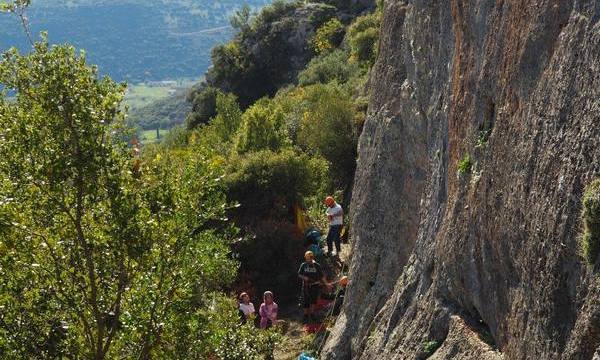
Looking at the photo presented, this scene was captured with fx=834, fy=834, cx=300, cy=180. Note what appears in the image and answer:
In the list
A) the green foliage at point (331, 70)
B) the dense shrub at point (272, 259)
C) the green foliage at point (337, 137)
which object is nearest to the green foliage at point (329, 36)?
the green foliage at point (331, 70)

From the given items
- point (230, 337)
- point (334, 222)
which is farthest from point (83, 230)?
point (334, 222)

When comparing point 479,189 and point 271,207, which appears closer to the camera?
point 479,189

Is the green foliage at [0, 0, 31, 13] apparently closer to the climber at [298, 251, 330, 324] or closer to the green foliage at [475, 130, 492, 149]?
the green foliage at [475, 130, 492, 149]

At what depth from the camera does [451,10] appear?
14422 millimetres

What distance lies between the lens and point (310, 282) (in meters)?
21.0

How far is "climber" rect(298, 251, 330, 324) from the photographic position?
20672 mm

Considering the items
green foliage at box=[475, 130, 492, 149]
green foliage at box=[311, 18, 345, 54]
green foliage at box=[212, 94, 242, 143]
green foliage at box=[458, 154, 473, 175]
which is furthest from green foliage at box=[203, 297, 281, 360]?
green foliage at box=[311, 18, 345, 54]

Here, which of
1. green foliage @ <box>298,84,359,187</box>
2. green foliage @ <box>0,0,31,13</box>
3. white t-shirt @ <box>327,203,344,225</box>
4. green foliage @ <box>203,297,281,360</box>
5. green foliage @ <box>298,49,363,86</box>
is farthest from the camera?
green foliage @ <box>298,49,363,86</box>

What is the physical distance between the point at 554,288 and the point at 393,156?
29.8ft

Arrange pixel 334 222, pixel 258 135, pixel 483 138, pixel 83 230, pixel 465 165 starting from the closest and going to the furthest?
pixel 483 138
pixel 465 165
pixel 83 230
pixel 334 222
pixel 258 135

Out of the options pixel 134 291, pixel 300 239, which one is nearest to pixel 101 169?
pixel 134 291

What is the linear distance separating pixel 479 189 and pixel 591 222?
3.66 m

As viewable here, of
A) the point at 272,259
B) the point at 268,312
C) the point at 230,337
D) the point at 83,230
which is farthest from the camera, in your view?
the point at 272,259

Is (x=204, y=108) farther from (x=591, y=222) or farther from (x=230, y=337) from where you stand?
(x=591, y=222)
